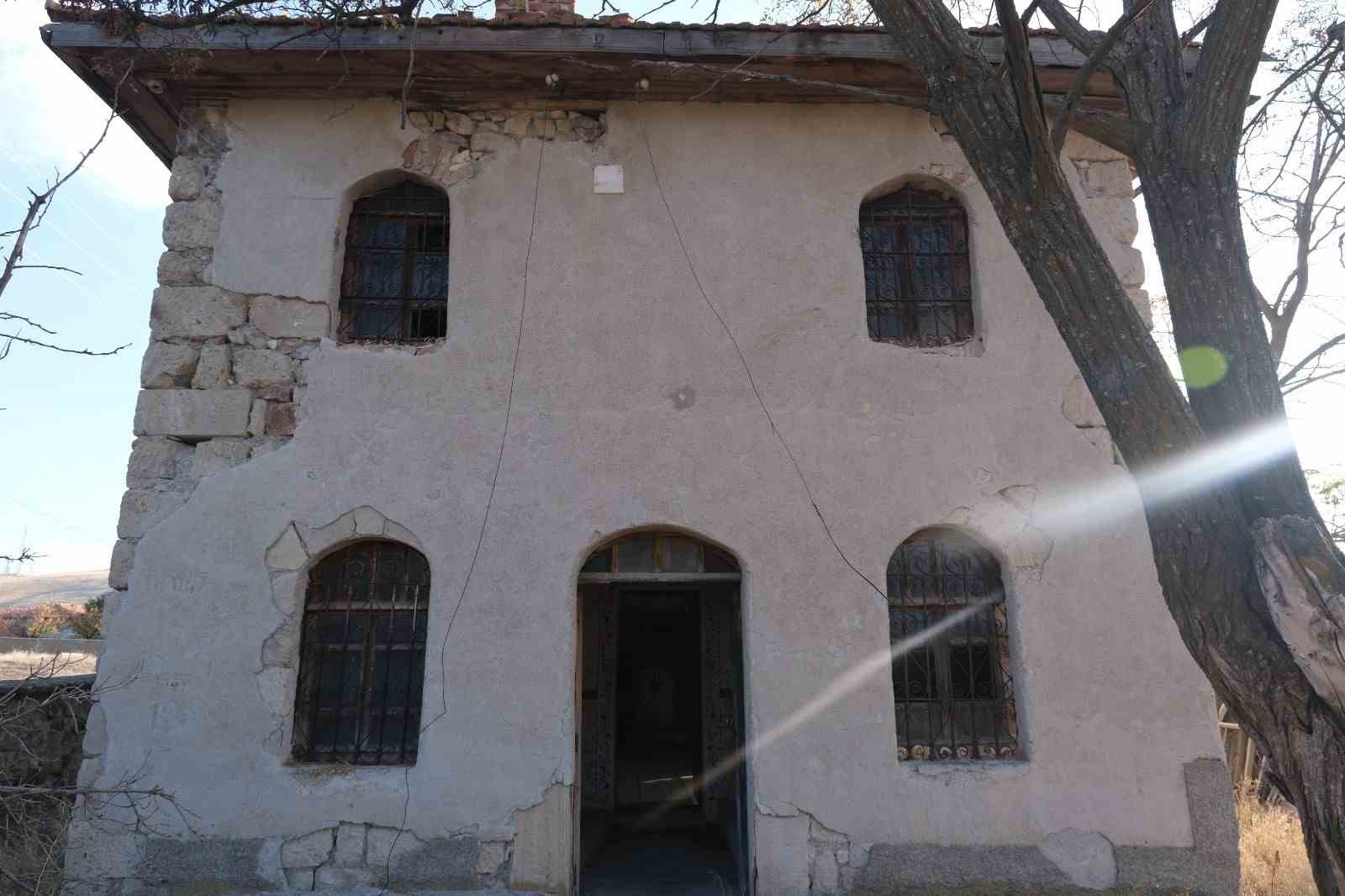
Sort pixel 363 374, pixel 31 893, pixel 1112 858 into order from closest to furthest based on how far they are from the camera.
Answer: pixel 31 893 < pixel 1112 858 < pixel 363 374

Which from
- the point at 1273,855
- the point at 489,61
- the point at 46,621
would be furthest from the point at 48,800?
the point at 46,621

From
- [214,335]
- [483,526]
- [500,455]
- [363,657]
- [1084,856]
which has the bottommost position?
[1084,856]

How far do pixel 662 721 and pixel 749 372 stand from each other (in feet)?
19.7

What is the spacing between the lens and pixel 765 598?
5.09 meters

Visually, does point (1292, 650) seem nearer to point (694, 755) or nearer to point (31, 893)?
point (31, 893)

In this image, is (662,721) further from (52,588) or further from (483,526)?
(52,588)

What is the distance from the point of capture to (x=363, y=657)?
5.12 metres

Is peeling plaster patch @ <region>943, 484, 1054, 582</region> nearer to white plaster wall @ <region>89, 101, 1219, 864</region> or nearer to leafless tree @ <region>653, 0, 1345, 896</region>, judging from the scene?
white plaster wall @ <region>89, 101, 1219, 864</region>

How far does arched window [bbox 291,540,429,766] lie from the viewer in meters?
5.02

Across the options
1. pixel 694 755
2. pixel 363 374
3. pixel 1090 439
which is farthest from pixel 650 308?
pixel 694 755

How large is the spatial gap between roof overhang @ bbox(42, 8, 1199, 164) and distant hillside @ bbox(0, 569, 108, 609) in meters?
34.9

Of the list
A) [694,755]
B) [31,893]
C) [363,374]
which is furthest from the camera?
[694,755]

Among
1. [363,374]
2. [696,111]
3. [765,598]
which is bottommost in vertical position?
[765,598]

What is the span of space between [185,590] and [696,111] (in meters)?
4.31
